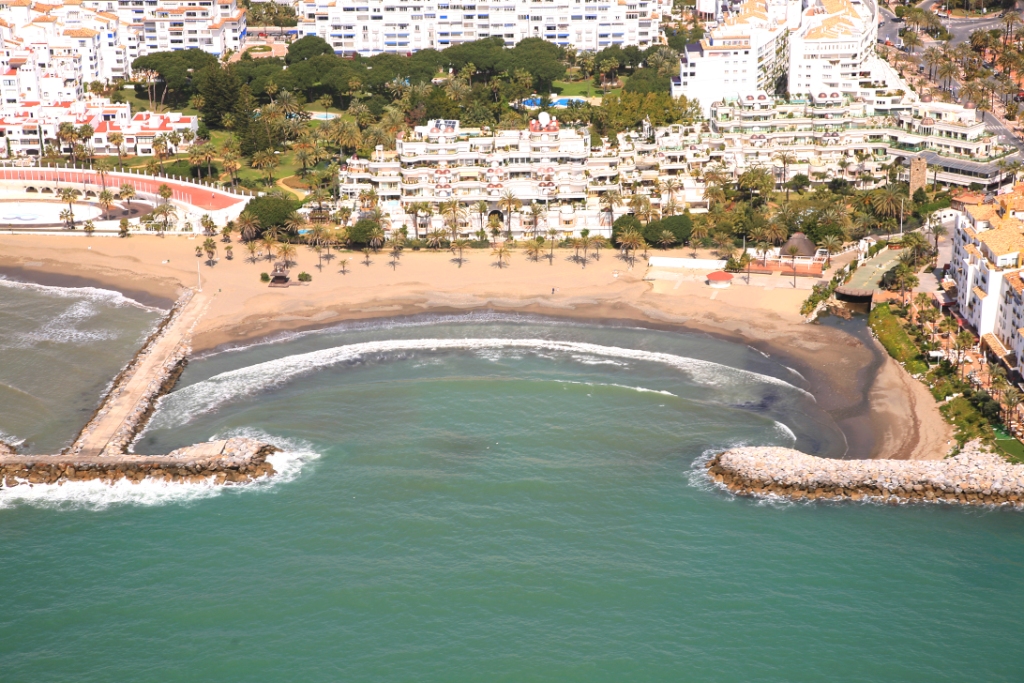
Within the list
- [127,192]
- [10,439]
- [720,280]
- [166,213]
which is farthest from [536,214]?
[10,439]

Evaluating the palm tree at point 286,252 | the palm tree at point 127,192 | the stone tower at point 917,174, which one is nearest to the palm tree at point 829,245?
the stone tower at point 917,174

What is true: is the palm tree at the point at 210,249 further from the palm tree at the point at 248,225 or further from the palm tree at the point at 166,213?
the palm tree at the point at 166,213

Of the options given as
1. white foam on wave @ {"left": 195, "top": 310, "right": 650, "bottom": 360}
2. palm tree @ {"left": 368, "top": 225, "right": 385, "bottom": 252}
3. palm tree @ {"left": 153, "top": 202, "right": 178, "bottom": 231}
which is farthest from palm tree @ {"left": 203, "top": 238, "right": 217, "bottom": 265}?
white foam on wave @ {"left": 195, "top": 310, "right": 650, "bottom": 360}

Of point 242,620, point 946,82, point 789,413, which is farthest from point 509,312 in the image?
point 946,82

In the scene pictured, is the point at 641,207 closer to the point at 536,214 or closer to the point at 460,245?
the point at 536,214

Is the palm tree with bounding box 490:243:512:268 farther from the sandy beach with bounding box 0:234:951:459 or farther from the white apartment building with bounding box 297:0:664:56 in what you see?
the white apartment building with bounding box 297:0:664:56
